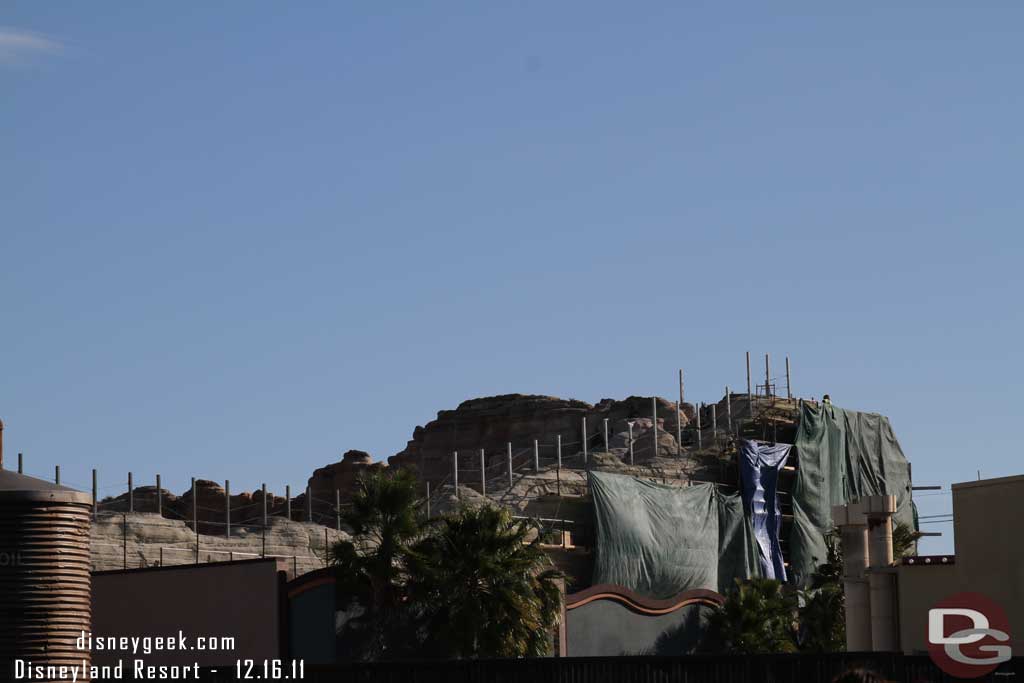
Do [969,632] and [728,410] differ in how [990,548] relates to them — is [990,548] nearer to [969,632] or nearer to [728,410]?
[969,632]

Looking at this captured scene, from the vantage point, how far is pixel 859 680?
10023 mm

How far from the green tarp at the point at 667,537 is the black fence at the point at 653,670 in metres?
35.4

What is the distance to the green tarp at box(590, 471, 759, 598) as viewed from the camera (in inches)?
2437

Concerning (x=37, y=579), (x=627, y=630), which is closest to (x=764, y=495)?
(x=627, y=630)

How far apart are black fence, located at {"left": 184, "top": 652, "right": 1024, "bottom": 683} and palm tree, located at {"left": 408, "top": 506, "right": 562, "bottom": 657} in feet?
49.6

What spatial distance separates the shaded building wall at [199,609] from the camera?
44.2m

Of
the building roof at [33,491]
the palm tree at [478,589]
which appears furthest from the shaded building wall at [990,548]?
the building roof at [33,491]

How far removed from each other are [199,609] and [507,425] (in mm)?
84788

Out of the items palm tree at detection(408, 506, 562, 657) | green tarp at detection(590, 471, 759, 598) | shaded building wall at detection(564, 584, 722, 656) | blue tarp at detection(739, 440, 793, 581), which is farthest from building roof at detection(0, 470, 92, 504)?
blue tarp at detection(739, 440, 793, 581)

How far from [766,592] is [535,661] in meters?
31.7

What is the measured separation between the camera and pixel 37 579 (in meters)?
24.3

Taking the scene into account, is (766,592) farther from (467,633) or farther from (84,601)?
(84,601)

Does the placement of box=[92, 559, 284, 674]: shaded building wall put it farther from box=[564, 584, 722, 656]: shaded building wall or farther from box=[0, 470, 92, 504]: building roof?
box=[0, 470, 92, 504]: building roof

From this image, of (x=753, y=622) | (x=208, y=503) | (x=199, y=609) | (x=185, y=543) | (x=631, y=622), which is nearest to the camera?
(x=199, y=609)
